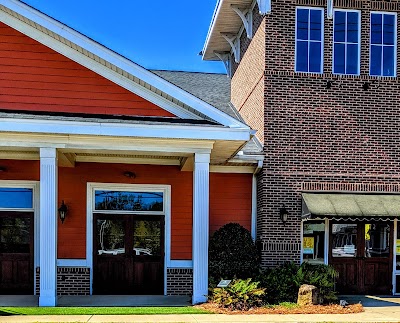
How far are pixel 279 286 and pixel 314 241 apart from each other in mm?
2487

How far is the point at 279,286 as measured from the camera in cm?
1198

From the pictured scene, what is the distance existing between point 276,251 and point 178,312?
12.4 ft

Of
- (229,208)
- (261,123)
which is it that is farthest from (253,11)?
(229,208)

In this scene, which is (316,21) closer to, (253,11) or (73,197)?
(253,11)

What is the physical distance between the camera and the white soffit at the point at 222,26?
1559cm

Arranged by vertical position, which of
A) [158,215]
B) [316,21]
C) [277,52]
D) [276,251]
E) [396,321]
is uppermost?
[316,21]

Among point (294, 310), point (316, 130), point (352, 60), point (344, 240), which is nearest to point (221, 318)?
point (294, 310)

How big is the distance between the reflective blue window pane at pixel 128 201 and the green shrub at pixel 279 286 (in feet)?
11.9

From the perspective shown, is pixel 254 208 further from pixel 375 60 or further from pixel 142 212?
pixel 375 60

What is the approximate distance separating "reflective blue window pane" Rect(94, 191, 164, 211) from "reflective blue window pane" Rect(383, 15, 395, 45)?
25.0ft

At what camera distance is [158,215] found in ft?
46.1

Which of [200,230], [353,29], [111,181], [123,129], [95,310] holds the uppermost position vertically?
[353,29]

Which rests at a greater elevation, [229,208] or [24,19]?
[24,19]

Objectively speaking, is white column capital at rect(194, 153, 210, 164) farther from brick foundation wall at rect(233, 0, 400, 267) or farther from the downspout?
the downspout
